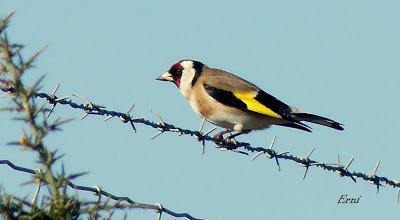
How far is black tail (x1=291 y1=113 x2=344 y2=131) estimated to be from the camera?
8305 mm

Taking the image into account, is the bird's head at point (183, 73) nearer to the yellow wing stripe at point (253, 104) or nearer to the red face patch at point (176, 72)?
the red face patch at point (176, 72)

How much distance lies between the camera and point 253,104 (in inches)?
355

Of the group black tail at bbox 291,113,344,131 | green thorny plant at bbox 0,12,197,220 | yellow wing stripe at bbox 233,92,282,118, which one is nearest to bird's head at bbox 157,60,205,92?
yellow wing stripe at bbox 233,92,282,118

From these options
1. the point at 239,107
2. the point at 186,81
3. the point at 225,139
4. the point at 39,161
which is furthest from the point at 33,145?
the point at 186,81

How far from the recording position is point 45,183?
70.5 inches

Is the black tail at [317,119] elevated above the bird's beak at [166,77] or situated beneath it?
situated beneath

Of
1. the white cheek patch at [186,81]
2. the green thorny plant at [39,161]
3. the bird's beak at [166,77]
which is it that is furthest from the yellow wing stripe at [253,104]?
the green thorny plant at [39,161]

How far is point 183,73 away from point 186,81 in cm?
36

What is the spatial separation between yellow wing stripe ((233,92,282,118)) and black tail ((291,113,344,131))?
0.20m

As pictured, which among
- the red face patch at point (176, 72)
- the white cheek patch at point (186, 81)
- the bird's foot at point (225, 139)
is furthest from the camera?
the red face patch at point (176, 72)

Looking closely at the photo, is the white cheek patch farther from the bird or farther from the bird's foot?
the bird's foot

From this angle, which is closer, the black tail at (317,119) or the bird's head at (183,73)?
the black tail at (317,119)

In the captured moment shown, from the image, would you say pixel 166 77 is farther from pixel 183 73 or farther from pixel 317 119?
pixel 317 119

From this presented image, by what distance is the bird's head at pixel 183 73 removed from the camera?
32.2 ft
